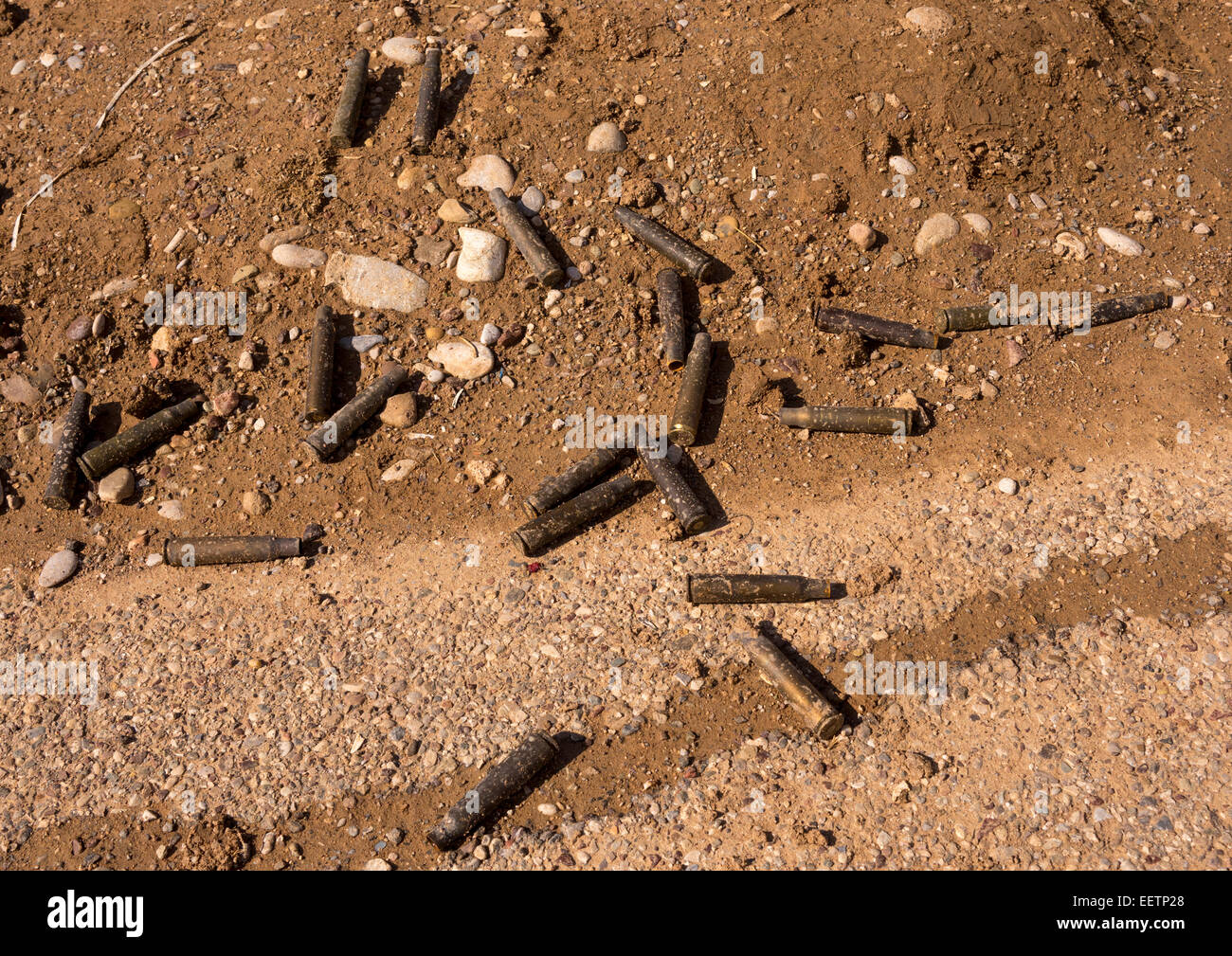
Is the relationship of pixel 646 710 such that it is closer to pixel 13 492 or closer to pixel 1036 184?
pixel 13 492

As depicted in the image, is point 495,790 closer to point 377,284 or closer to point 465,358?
point 465,358

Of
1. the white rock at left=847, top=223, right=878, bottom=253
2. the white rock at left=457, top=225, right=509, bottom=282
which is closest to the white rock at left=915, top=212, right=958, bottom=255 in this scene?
the white rock at left=847, top=223, right=878, bottom=253

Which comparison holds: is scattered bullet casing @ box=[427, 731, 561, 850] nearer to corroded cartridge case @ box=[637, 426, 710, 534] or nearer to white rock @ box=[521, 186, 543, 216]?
corroded cartridge case @ box=[637, 426, 710, 534]

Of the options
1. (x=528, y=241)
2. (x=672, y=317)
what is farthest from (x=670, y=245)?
(x=528, y=241)

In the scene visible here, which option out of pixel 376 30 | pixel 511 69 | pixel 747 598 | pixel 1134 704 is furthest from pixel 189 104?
pixel 1134 704

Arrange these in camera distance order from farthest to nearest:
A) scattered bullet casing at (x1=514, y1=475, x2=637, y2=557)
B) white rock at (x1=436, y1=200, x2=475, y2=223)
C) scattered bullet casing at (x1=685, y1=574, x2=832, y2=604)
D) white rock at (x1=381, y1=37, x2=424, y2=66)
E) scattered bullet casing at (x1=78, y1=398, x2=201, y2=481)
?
1. white rock at (x1=381, y1=37, x2=424, y2=66)
2. white rock at (x1=436, y1=200, x2=475, y2=223)
3. scattered bullet casing at (x1=78, y1=398, x2=201, y2=481)
4. scattered bullet casing at (x1=514, y1=475, x2=637, y2=557)
5. scattered bullet casing at (x1=685, y1=574, x2=832, y2=604)

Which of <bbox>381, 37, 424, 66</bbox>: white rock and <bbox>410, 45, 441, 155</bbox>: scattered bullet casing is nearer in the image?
<bbox>410, 45, 441, 155</bbox>: scattered bullet casing
